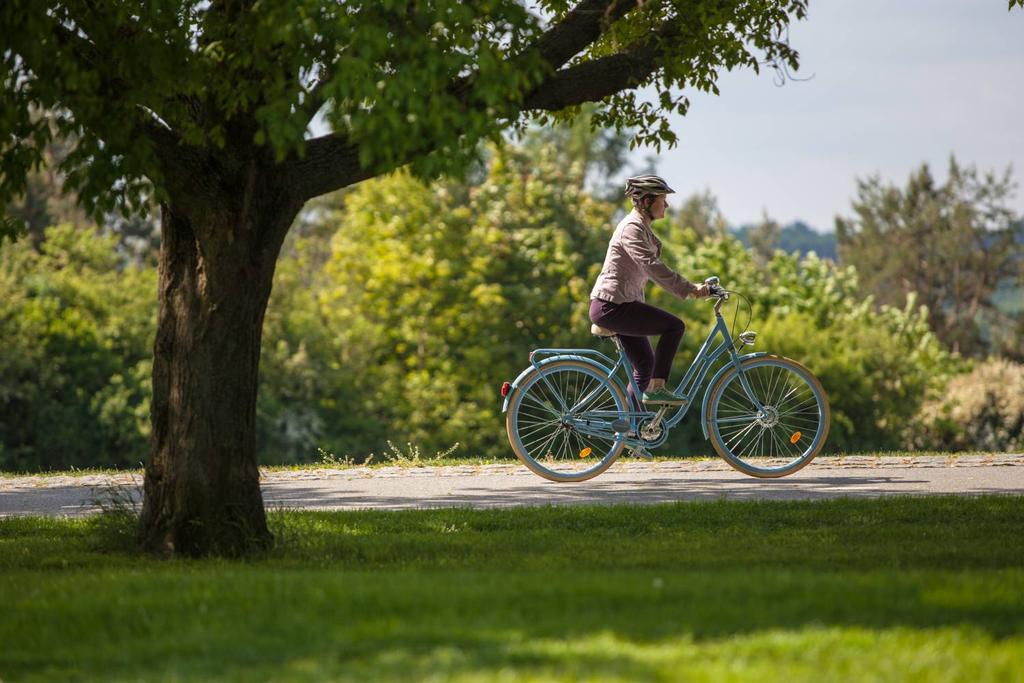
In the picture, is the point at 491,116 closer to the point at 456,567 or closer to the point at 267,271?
the point at 267,271

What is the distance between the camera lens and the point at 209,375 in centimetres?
773

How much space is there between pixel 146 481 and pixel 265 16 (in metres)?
2.84

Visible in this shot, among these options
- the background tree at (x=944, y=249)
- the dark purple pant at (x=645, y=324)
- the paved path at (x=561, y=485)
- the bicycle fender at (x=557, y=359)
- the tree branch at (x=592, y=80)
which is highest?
the background tree at (x=944, y=249)

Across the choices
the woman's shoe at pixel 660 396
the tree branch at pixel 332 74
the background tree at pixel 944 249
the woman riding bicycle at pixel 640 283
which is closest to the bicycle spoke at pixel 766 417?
the woman's shoe at pixel 660 396

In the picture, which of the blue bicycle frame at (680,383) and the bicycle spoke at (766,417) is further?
the bicycle spoke at (766,417)

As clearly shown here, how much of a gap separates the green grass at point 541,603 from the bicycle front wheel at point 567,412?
194cm

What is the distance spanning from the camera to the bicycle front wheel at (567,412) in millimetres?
10578

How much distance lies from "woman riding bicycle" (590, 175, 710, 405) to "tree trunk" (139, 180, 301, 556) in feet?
10.2

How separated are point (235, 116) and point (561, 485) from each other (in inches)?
174

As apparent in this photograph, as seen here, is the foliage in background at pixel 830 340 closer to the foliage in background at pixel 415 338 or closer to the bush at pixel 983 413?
the foliage in background at pixel 415 338

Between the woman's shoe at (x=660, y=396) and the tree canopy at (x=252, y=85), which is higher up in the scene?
the tree canopy at (x=252, y=85)

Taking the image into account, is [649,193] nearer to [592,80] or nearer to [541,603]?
[592,80]

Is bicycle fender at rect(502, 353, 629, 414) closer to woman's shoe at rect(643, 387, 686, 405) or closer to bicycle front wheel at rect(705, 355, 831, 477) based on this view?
woman's shoe at rect(643, 387, 686, 405)

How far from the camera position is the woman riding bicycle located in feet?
33.4
